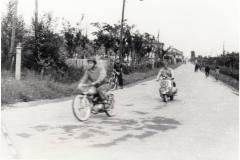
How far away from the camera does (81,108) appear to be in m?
9.52

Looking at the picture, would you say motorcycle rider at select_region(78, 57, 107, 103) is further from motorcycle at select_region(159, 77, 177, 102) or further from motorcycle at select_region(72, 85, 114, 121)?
motorcycle at select_region(159, 77, 177, 102)

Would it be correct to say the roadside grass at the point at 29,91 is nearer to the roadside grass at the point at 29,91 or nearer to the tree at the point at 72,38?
the roadside grass at the point at 29,91

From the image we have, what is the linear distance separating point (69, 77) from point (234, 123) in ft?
45.5

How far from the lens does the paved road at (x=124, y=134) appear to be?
6.35 meters

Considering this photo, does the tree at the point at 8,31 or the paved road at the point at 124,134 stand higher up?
the tree at the point at 8,31

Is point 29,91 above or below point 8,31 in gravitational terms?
below

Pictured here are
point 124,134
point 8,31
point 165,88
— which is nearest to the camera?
point 124,134

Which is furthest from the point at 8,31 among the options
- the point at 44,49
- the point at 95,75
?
the point at 95,75

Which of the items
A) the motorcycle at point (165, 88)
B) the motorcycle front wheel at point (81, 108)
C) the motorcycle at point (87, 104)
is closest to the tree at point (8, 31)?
the motorcycle at point (165, 88)

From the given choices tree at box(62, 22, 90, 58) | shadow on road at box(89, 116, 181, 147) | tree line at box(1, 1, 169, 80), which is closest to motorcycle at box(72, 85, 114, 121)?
shadow on road at box(89, 116, 181, 147)

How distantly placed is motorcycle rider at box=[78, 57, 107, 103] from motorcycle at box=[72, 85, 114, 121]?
0.38 feet

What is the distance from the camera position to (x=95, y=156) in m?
6.05

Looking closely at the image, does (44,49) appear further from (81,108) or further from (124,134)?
(124,134)

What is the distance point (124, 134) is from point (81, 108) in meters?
1.82
